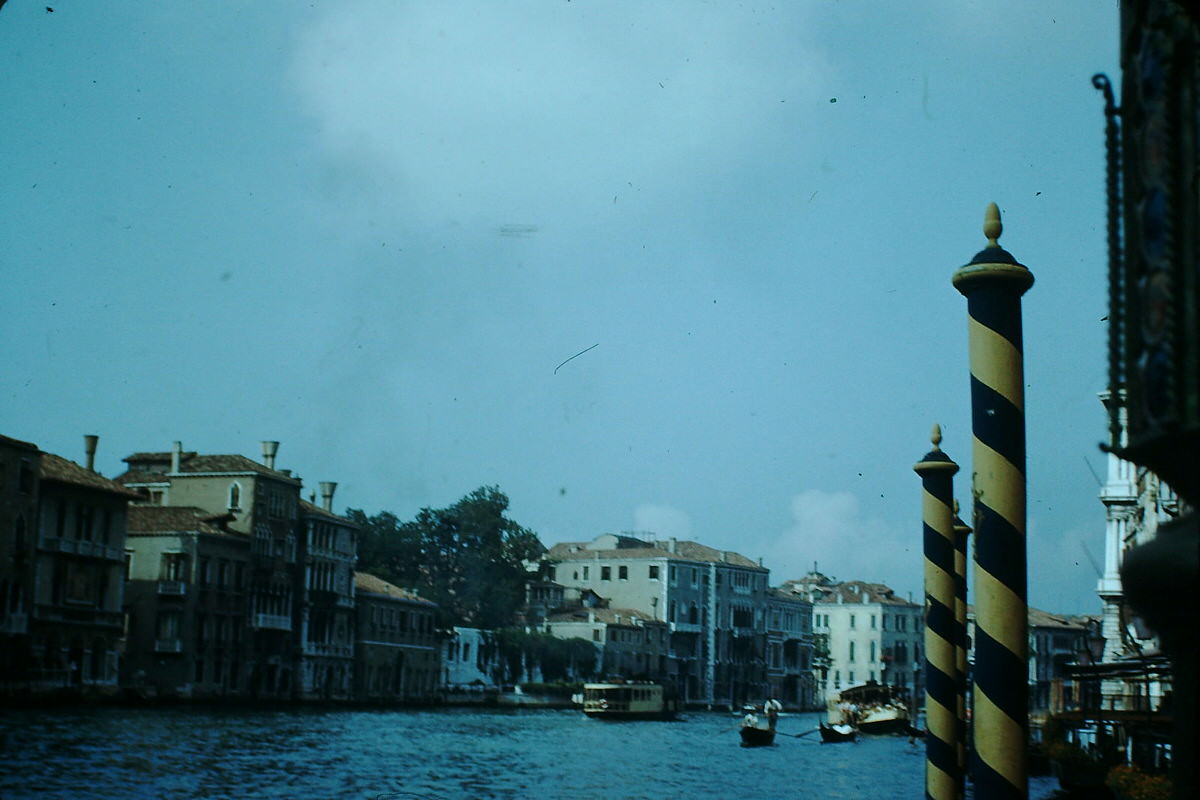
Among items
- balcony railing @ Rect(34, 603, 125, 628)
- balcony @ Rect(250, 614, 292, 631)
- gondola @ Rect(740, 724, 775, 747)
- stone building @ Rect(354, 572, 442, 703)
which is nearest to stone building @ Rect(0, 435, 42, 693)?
balcony railing @ Rect(34, 603, 125, 628)

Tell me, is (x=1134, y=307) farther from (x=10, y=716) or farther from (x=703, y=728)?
(x=703, y=728)

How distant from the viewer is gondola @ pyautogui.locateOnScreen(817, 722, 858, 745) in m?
50.0

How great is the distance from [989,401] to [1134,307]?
3.80ft

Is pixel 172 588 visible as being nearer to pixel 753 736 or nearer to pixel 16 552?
pixel 16 552

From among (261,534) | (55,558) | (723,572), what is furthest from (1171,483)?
(723,572)

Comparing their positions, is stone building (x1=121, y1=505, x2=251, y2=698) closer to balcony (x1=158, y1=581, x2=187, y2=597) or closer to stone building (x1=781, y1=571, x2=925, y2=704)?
balcony (x1=158, y1=581, x2=187, y2=597)

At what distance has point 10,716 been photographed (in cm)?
3362

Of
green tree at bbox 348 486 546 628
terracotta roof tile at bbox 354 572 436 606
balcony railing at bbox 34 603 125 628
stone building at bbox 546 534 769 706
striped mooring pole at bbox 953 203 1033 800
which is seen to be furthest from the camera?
stone building at bbox 546 534 769 706

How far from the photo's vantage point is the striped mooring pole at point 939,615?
20.7ft

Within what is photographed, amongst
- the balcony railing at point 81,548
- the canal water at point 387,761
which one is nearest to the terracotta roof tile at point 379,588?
the canal water at point 387,761

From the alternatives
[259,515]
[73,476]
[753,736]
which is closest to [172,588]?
[259,515]

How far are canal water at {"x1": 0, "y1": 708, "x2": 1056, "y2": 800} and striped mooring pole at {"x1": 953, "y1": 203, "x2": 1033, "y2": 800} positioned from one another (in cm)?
1720

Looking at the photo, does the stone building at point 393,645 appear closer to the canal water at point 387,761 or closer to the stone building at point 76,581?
the canal water at point 387,761

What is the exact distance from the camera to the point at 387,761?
30141mm
